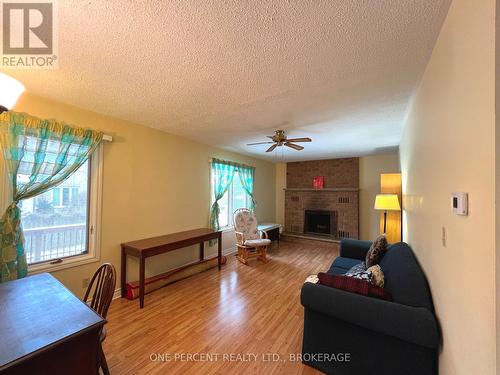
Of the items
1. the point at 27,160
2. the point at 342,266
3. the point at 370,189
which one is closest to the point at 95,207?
the point at 27,160

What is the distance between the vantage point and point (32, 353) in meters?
0.95

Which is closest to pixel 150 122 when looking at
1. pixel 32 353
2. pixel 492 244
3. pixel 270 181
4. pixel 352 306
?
pixel 32 353

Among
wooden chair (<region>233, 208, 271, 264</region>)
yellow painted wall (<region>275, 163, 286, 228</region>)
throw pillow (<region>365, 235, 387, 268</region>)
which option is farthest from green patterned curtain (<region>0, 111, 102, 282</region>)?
yellow painted wall (<region>275, 163, 286, 228</region>)

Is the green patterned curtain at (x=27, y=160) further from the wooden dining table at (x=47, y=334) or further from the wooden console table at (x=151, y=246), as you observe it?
the wooden console table at (x=151, y=246)

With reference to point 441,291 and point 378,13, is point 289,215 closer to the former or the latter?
point 441,291

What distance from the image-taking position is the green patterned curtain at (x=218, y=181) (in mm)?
4332

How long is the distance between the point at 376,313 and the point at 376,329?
4.3 inches

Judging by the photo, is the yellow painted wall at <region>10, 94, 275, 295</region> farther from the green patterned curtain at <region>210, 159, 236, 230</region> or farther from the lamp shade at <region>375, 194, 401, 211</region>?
the lamp shade at <region>375, 194, 401, 211</region>

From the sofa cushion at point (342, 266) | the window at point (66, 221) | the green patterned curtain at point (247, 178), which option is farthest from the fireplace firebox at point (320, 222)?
the window at point (66, 221)

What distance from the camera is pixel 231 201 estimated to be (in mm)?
5082

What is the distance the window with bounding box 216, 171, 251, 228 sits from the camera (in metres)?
4.86

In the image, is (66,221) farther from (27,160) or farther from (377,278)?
(377,278)

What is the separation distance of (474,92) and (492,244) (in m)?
0.59

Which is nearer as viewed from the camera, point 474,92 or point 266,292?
point 474,92
